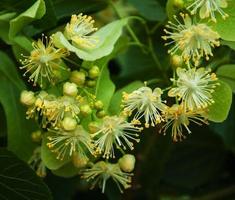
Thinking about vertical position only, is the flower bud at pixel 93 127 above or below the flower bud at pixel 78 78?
below

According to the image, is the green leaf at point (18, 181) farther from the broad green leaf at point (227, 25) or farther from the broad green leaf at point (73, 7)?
the broad green leaf at point (227, 25)

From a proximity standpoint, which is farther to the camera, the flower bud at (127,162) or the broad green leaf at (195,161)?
the broad green leaf at (195,161)

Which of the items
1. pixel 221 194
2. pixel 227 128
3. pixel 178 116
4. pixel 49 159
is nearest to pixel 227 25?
pixel 178 116

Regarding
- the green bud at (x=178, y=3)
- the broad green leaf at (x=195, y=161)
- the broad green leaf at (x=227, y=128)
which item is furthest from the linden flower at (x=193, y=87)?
the broad green leaf at (x=195, y=161)

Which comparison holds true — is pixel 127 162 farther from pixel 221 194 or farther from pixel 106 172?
pixel 221 194

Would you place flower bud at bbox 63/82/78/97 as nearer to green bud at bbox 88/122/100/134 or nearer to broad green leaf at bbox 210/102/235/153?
green bud at bbox 88/122/100/134

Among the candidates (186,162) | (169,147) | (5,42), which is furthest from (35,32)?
(186,162)

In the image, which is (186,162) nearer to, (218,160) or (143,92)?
(218,160)

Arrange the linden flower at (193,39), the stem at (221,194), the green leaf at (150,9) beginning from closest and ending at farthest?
the linden flower at (193,39) < the green leaf at (150,9) < the stem at (221,194)
